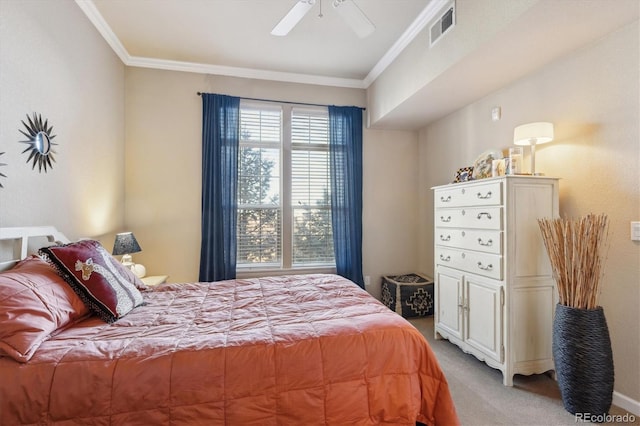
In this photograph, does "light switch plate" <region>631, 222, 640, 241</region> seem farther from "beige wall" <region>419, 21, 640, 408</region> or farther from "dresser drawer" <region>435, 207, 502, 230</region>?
"dresser drawer" <region>435, 207, 502, 230</region>

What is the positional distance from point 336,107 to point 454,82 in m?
1.63

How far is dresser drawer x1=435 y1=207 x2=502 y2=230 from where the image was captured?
2.25 m

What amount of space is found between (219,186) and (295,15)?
2.17 metres

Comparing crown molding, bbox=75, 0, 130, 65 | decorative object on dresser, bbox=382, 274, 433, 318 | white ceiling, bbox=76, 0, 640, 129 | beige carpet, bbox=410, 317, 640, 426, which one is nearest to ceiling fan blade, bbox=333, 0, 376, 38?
white ceiling, bbox=76, 0, 640, 129

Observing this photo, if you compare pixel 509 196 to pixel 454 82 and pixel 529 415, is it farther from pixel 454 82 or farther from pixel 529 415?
pixel 529 415

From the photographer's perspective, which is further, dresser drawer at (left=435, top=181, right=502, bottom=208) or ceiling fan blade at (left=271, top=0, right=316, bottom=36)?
dresser drawer at (left=435, top=181, right=502, bottom=208)

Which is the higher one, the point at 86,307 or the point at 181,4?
the point at 181,4

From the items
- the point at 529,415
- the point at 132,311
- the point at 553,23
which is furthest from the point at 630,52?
the point at 132,311

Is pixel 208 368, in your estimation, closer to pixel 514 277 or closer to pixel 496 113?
pixel 514 277

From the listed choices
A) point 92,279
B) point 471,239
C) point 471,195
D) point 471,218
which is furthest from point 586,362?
point 92,279

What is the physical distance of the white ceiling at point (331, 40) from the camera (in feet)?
6.26

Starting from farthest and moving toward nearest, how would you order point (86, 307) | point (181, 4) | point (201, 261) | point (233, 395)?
1. point (201, 261)
2. point (181, 4)
3. point (86, 307)
4. point (233, 395)

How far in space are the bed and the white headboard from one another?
24 mm

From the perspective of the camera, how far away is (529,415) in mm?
1876
